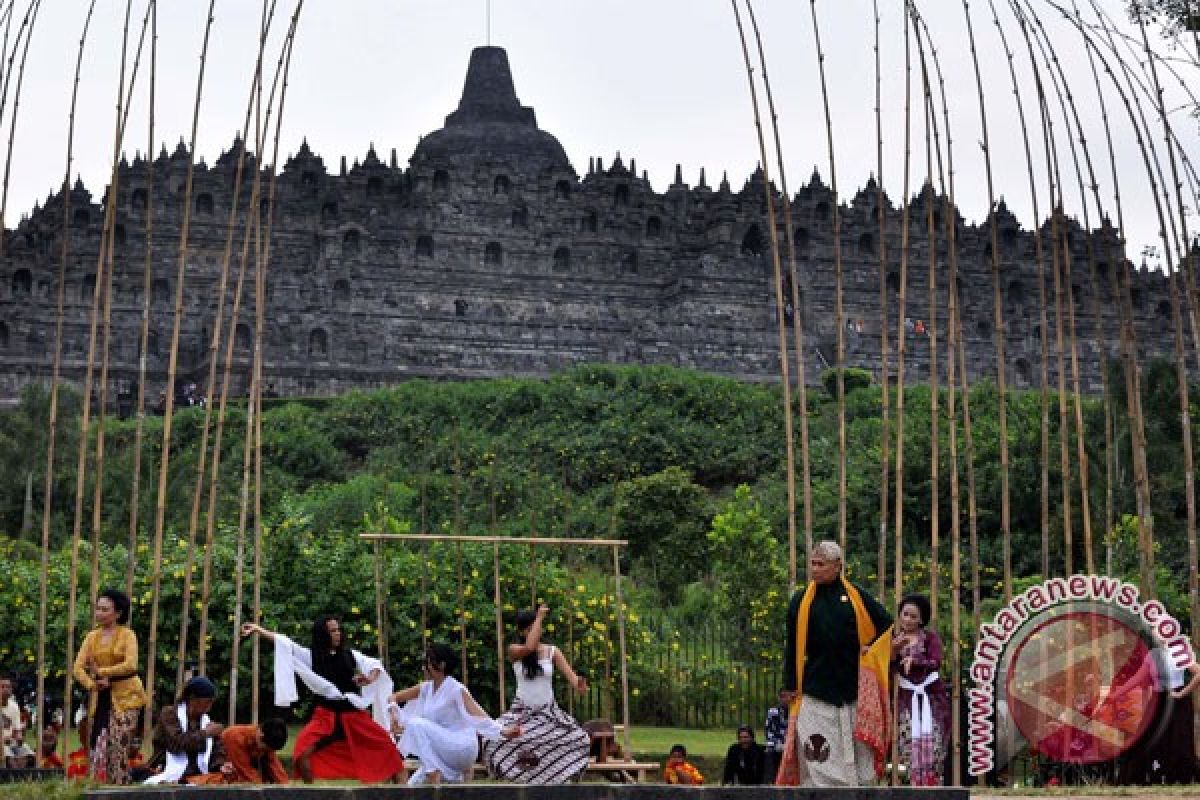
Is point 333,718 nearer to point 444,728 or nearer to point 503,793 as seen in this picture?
point 444,728

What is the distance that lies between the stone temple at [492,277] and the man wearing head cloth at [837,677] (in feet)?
87.5

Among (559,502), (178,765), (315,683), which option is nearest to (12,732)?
(178,765)

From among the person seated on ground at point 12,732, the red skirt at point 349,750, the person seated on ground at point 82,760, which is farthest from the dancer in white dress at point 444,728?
the person seated on ground at point 12,732

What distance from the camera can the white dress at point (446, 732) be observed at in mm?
8469

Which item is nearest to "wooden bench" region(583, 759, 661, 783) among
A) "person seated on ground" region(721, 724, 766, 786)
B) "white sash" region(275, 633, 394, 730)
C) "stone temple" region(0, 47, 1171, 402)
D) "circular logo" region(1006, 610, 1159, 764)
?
"person seated on ground" region(721, 724, 766, 786)

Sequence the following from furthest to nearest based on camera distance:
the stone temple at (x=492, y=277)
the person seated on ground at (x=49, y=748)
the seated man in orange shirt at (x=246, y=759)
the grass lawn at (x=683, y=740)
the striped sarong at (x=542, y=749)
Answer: the stone temple at (x=492, y=277), the grass lawn at (x=683, y=740), the person seated on ground at (x=49, y=748), the striped sarong at (x=542, y=749), the seated man in orange shirt at (x=246, y=759)

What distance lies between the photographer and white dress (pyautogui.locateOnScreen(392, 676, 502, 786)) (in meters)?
8.47

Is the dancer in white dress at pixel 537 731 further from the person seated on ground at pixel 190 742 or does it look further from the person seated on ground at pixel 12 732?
the person seated on ground at pixel 12 732

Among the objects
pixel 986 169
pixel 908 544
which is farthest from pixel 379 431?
pixel 986 169

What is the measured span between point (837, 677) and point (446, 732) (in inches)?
72.7

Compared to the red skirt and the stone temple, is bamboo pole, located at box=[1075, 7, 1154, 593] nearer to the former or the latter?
the red skirt

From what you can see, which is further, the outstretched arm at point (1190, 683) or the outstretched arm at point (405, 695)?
the outstretched arm at point (405, 695)

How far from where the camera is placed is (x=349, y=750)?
28.2 feet

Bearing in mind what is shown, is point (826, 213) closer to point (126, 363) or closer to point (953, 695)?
point (126, 363)
